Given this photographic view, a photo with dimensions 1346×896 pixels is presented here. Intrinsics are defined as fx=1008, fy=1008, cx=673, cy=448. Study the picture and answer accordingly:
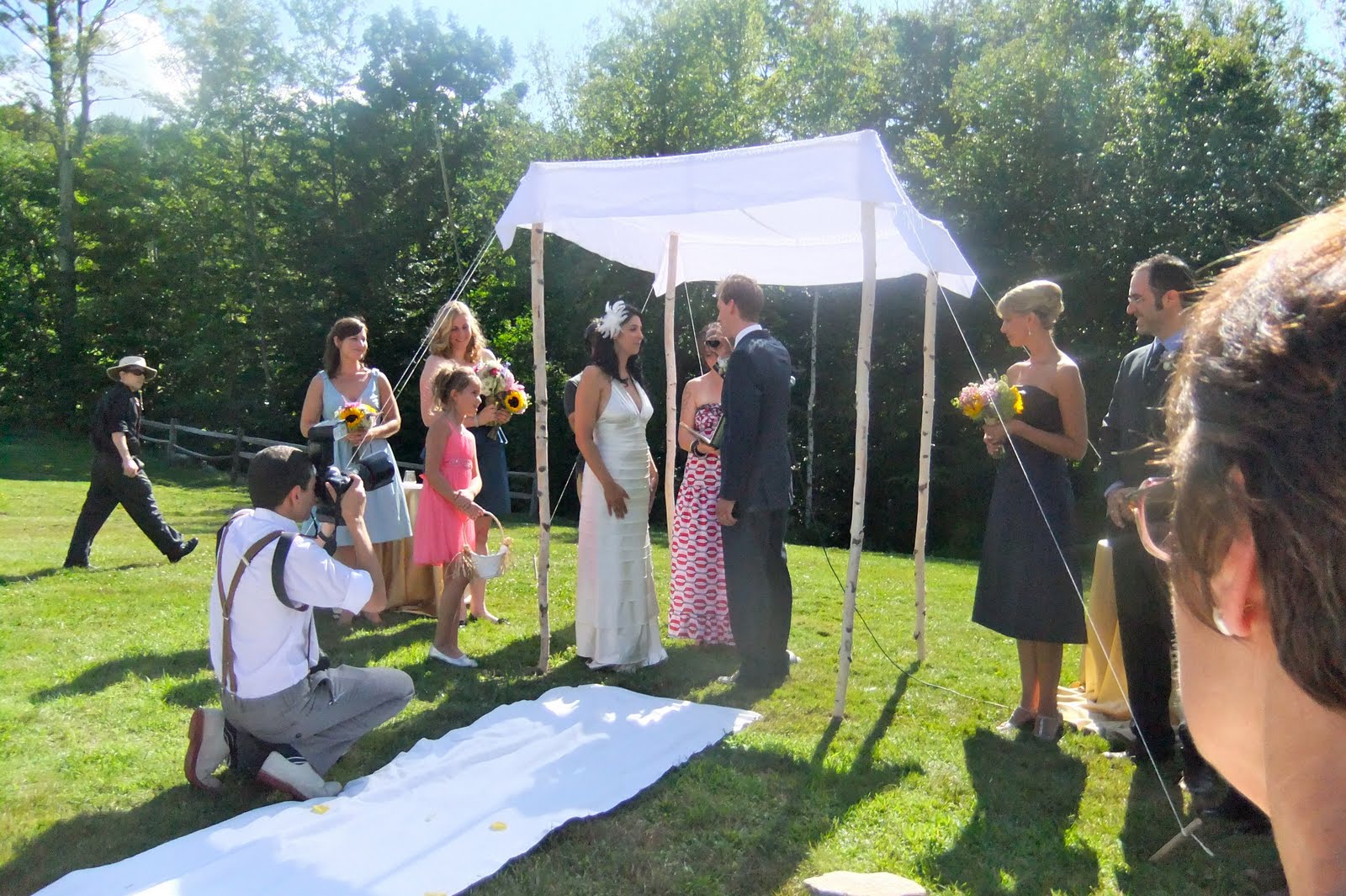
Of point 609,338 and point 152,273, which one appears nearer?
point 609,338

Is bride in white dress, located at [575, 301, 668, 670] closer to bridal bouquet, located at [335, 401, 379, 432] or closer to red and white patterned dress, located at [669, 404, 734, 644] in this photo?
red and white patterned dress, located at [669, 404, 734, 644]

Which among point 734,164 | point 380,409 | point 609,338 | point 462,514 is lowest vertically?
point 462,514

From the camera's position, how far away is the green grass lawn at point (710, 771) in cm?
356

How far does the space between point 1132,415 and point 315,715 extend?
12.3 feet

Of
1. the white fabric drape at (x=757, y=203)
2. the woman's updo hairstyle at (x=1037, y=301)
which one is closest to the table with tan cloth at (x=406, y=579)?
the white fabric drape at (x=757, y=203)

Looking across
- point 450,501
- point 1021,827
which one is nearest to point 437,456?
point 450,501

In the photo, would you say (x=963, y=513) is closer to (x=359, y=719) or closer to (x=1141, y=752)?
(x=1141, y=752)

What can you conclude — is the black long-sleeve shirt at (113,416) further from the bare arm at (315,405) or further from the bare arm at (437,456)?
the bare arm at (437,456)

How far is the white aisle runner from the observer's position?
3.34 metres

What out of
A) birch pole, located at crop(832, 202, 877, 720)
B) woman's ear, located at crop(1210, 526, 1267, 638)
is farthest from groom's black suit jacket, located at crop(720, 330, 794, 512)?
woman's ear, located at crop(1210, 526, 1267, 638)

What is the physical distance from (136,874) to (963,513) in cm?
1660

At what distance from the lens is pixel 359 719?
4.23 metres

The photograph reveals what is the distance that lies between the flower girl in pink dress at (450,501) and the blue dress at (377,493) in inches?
17.7

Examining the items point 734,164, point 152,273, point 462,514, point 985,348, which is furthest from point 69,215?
point 734,164
